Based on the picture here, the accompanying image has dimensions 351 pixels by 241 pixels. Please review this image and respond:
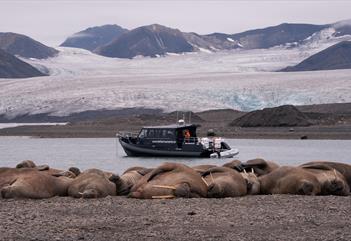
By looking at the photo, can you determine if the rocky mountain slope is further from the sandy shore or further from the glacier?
the sandy shore

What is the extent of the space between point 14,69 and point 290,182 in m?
70.1

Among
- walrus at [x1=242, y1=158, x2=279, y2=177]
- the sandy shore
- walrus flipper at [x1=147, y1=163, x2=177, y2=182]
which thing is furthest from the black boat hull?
the sandy shore

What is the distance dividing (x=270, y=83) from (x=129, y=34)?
69931 mm

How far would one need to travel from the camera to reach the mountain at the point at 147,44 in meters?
115

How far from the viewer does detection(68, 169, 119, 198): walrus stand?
12.2 metres

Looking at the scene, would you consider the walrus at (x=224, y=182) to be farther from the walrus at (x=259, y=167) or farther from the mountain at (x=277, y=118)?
the mountain at (x=277, y=118)

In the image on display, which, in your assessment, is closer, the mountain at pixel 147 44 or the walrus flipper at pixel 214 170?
the walrus flipper at pixel 214 170

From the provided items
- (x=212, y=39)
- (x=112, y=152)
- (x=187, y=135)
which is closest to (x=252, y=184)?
(x=187, y=135)

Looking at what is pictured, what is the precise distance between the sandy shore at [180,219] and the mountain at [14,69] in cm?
6786

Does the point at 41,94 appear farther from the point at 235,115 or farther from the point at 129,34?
the point at 129,34

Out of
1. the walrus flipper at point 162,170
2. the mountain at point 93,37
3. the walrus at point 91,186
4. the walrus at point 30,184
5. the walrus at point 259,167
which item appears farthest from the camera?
the mountain at point 93,37

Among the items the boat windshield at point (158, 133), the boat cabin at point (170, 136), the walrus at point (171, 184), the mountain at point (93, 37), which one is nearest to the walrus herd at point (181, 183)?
the walrus at point (171, 184)

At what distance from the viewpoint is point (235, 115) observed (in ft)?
167

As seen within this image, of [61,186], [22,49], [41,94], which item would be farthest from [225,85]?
[22,49]
